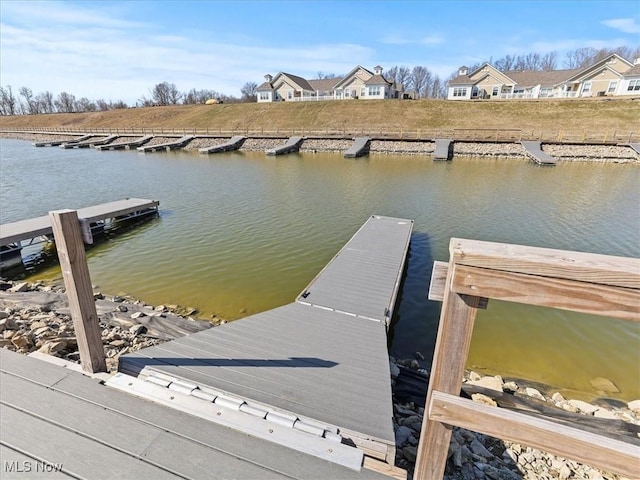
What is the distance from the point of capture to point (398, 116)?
45.4m

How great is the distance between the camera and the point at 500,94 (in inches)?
2103

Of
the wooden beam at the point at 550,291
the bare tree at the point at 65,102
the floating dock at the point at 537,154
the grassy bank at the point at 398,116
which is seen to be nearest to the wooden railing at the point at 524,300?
the wooden beam at the point at 550,291

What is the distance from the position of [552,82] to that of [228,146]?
58877mm

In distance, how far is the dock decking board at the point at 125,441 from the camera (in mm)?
2168

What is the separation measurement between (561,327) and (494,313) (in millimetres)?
1360

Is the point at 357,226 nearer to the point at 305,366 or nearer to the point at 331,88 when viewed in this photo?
the point at 305,366

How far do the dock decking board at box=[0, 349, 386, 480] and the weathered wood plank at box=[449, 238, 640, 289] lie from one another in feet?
5.83

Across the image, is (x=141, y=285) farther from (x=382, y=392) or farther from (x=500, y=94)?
(x=500, y=94)

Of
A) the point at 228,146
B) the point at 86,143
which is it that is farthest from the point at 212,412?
the point at 86,143

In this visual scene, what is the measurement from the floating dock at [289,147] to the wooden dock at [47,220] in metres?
18.0

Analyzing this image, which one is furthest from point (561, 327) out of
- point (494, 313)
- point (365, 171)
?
point (365, 171)

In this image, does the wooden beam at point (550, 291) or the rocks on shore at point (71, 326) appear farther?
the rocks on shore at point (71, 326)

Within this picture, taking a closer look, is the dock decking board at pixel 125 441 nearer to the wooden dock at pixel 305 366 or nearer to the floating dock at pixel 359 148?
the wooden dock at pixel 305 366

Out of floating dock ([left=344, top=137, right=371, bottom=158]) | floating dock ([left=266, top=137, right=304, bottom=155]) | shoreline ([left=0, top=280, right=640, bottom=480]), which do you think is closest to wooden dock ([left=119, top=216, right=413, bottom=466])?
shoreline ([left=0, top=280, right=640, bottom=480])
